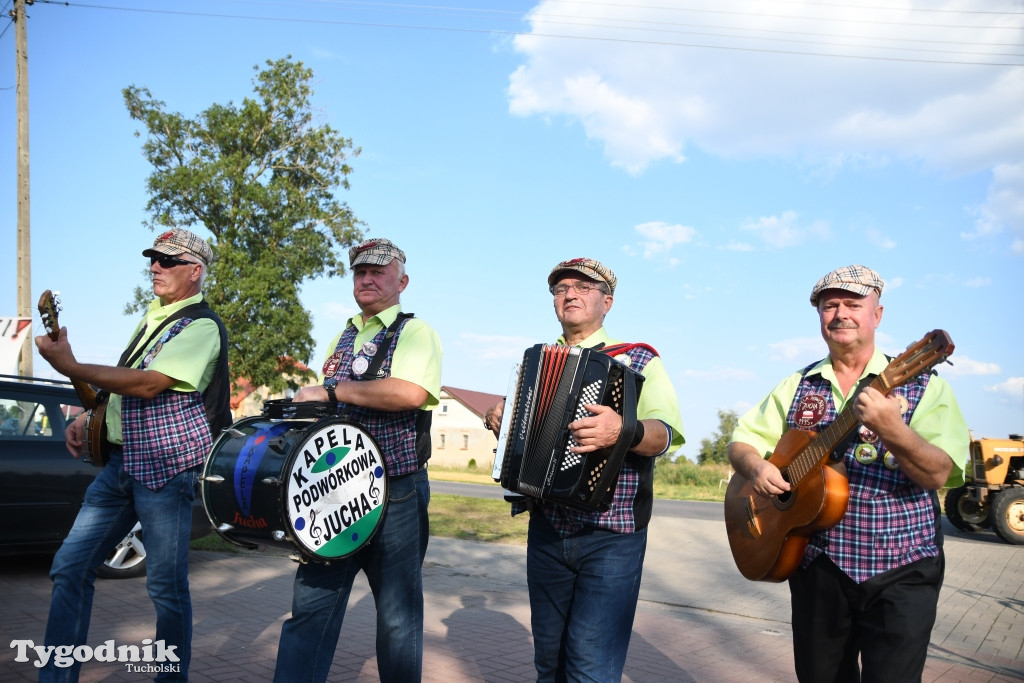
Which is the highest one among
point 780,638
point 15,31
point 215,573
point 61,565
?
point 15,31

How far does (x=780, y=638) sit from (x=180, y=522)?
15.2 ft

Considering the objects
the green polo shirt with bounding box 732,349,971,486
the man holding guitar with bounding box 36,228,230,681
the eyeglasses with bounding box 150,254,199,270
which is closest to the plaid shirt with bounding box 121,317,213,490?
the man holding guitar with bounding box 36,228,230,681

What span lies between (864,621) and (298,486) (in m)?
2.18

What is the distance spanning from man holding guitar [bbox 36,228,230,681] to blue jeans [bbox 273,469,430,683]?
64 centimetres

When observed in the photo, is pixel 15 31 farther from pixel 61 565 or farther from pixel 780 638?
pixel 780 638

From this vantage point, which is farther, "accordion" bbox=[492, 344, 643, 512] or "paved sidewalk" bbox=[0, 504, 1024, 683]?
"paved sidewalk" bbox=[0, 504, 1024, 683]

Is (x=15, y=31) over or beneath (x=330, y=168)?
beneath

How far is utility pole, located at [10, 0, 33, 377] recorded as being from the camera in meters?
12.8

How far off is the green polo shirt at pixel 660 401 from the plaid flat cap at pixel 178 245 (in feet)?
7.78

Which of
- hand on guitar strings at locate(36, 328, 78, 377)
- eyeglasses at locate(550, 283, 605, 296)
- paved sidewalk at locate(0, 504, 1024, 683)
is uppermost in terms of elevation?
eyeglasses at locate(550, 283, 605, 296)

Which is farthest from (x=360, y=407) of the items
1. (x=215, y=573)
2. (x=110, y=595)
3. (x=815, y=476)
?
(x=215, y=573)

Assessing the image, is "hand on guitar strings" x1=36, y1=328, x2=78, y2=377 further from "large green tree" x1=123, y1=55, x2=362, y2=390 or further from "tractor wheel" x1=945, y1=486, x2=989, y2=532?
"large green tree" x1=123, y1=55, x2=362, y2=390

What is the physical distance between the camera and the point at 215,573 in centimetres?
780

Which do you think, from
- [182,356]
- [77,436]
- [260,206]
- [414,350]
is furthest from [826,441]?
[260,206]
